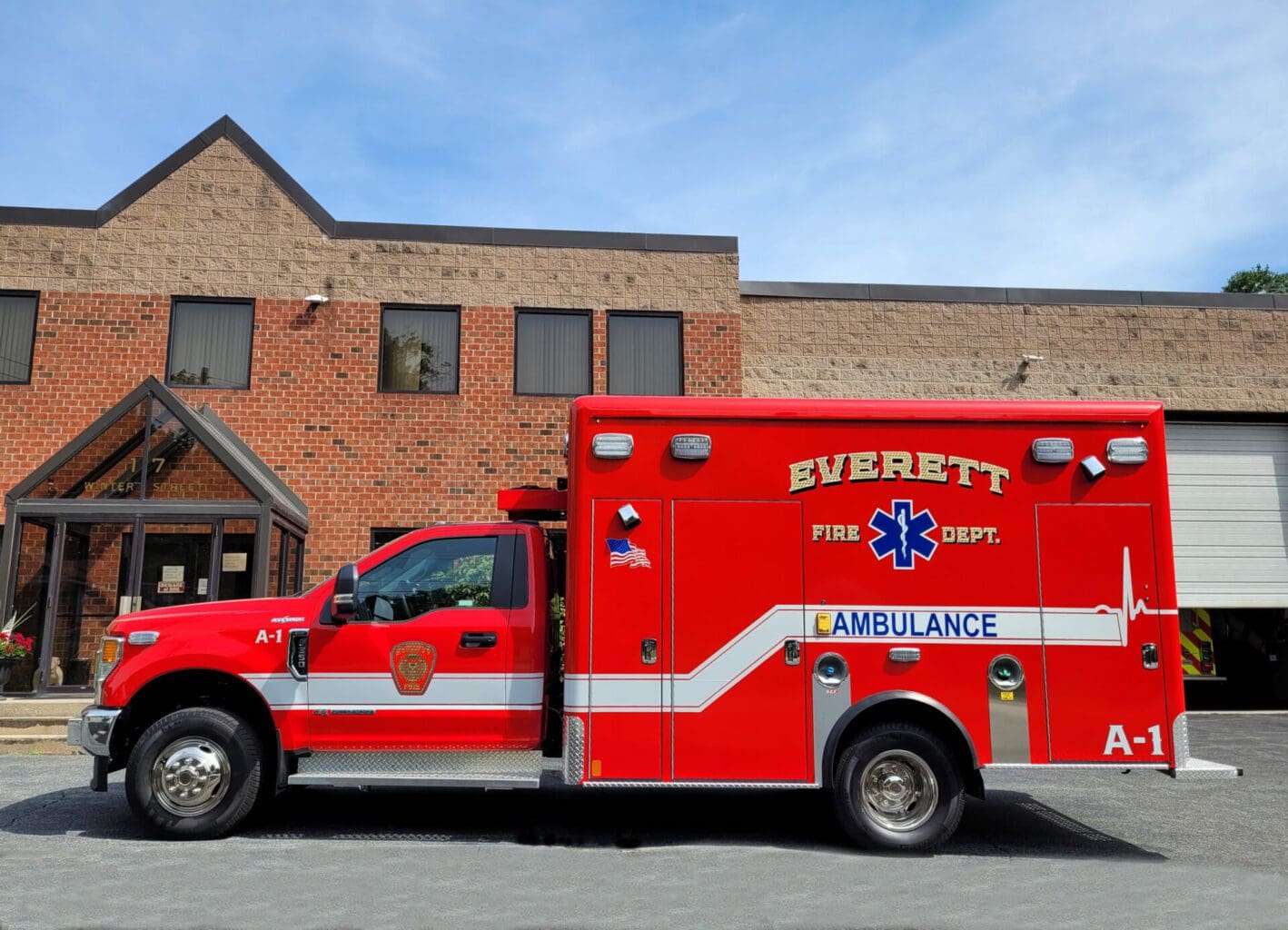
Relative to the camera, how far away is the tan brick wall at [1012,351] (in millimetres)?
15492

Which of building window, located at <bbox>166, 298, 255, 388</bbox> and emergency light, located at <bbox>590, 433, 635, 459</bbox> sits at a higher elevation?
building window, located at <bbox>166, 298, 255, 388</bbox>

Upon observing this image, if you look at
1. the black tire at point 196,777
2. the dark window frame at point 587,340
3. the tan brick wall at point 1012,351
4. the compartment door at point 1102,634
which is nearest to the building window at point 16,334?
the dark window frame at point 587,340

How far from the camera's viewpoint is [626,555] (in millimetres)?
6707

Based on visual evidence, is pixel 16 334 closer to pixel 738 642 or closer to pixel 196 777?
pixel 196 777

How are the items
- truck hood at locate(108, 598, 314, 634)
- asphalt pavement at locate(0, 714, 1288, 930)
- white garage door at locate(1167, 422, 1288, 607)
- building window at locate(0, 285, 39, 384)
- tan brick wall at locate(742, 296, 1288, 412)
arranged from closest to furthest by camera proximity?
asphalt pavement at locate(0, 714, 1288, 930) → truck hood at locate(108, 598, 314, 634) → building window at locate(0, 285, 39, 384) → tan brick wall at locate(742, 296, 1288, 412) → white garage door at locate(1167, 422, 1288, 607)

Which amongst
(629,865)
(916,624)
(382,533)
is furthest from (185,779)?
(382,533)

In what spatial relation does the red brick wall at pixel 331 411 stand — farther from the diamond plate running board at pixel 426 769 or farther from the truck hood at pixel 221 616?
the diamond plate running board at pixel 426 769

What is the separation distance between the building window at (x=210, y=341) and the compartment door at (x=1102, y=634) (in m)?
11.5

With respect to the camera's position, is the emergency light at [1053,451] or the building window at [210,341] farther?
the building window at [210,341]

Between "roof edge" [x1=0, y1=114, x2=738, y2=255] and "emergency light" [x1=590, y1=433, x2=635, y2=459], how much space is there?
8.87 m

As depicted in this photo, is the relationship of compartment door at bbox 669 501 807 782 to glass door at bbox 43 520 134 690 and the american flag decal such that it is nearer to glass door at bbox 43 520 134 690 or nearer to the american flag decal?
the american flag decal

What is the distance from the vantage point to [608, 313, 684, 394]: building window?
49.2ft

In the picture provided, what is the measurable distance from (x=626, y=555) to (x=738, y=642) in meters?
0.92

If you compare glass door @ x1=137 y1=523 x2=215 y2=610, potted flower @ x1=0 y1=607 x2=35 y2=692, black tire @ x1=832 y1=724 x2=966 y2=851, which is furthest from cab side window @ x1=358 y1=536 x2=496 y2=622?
potted flower @ x1=0 y1=607 x2=35 y2=692
